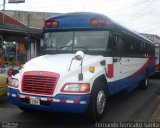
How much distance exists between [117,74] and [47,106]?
273cm

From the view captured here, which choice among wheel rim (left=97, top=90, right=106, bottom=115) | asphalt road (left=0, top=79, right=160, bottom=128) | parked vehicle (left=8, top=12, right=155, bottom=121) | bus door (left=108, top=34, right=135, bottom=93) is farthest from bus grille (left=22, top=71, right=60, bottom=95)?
bus door (left=108, top=34, right=135, bottom=93)

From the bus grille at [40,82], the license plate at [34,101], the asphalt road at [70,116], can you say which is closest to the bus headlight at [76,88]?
the bus grille at [40,82]

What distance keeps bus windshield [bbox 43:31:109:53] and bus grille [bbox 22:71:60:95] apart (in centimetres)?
141

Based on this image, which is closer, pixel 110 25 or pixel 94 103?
pixel 94 103

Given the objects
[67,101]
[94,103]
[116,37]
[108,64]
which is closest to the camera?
[67,101]

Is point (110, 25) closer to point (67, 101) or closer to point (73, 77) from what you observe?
point (73, 77)

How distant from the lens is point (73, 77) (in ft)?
20.5

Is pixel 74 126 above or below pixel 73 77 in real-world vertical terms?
below

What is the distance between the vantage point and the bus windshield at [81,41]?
7.43 meters

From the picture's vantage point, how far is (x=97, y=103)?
6.64 m

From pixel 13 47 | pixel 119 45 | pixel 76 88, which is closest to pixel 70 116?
pixel 76 88

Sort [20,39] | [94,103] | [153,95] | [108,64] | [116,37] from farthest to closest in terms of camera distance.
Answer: [20,39], [153,95], [116,37], [108,64], [94,103]

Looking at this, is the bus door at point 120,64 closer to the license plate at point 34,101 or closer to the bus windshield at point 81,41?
the bus windshield at point 81,41

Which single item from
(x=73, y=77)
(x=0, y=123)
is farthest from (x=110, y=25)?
(x=0, y=123)
